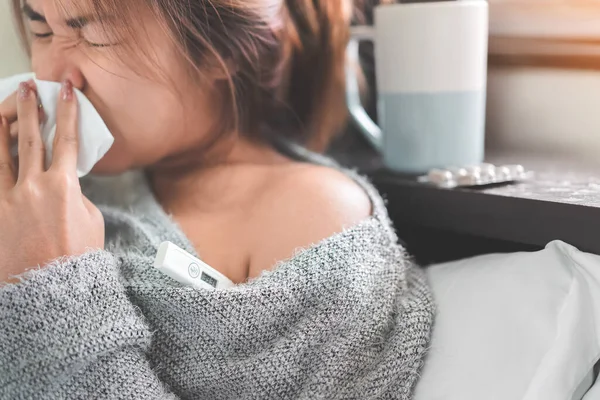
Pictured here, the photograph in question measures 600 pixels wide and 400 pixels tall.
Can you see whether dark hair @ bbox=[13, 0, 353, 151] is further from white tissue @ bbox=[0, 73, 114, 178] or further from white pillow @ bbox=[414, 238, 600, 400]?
white pillow @ bbox=[414, 238, 600, 400]

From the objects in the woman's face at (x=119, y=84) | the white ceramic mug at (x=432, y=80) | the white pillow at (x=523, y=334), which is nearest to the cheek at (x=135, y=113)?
the woman's face at (x=119, y=84)

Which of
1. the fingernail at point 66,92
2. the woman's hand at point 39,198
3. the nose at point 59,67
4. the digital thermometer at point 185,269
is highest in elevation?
the nose at point 59,67

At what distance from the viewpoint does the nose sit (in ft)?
2.27

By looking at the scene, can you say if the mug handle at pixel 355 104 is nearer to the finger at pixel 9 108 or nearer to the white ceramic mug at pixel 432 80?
the white ceramic mug at pixel 432 80

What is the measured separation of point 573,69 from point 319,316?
45 cm

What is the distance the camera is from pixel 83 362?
55 cm

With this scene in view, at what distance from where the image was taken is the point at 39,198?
0.62m

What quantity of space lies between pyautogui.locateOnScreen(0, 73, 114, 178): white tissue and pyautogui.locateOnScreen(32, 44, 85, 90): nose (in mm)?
13

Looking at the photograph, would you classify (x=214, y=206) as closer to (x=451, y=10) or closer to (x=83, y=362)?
(x=83, y=362)

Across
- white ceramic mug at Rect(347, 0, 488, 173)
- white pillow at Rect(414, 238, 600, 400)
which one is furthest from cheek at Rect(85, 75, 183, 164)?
white pillow at Rect(414, 238, 600, 400)

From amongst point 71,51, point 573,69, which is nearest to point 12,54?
point 71,51

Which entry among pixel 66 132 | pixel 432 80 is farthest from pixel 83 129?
pixel 432 80

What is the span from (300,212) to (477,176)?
204 millimetres

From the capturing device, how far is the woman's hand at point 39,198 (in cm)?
60
